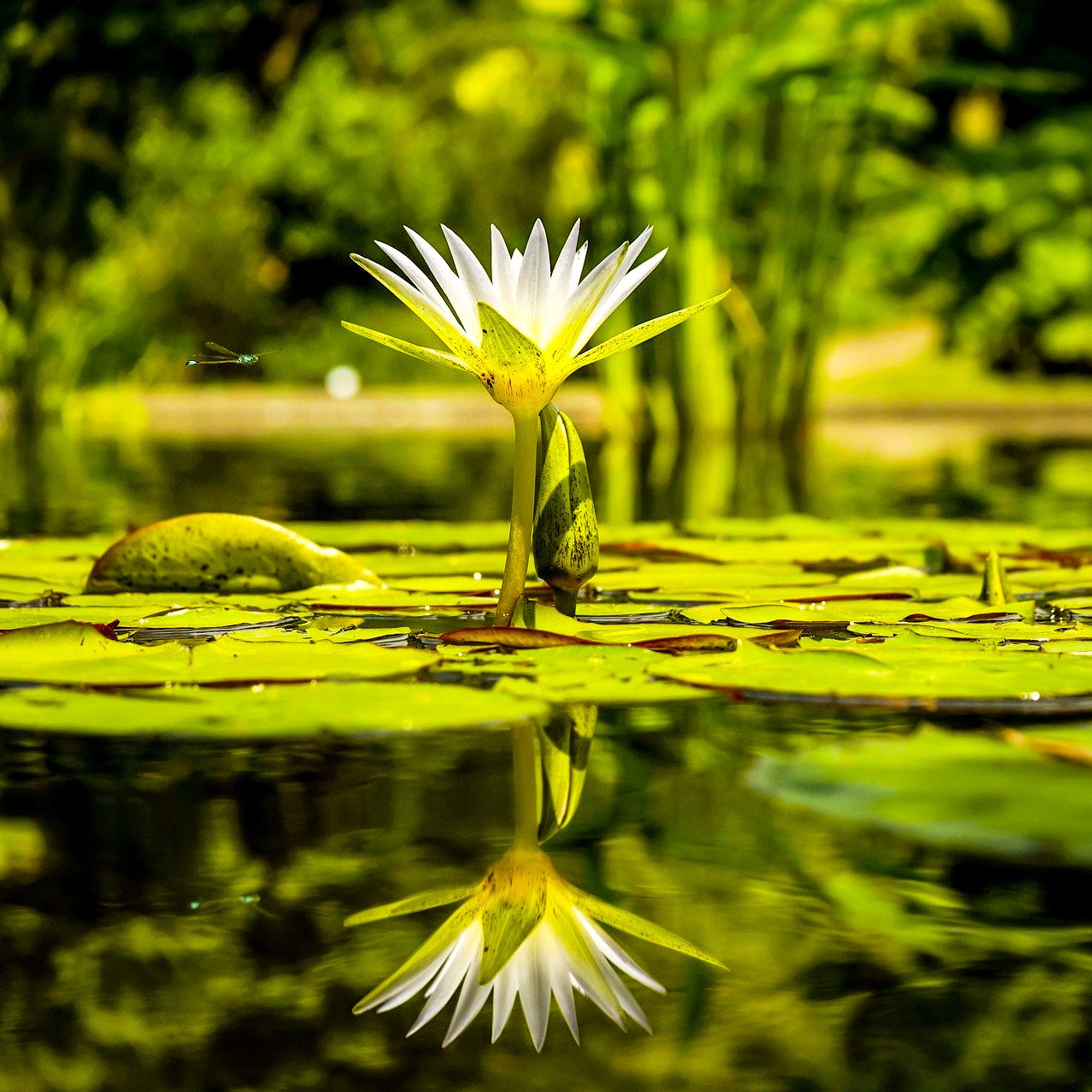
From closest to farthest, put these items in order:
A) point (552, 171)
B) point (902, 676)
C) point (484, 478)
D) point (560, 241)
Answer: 1. point (902, 676)
2. point (484, 478)
3. point (560, 241)
4. point (552, 171)

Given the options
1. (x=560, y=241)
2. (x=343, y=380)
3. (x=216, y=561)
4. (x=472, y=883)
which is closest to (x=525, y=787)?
(x=472, y=883)

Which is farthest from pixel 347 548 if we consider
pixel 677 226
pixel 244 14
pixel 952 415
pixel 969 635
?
pixel 952 415

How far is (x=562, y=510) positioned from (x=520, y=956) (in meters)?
0.81

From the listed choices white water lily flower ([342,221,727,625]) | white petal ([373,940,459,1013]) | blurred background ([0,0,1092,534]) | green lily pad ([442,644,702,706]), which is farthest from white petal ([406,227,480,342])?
blurred background ([0,0,1092,534])

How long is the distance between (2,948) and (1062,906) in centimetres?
43

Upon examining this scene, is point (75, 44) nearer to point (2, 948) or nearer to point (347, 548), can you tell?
point (347, 548)

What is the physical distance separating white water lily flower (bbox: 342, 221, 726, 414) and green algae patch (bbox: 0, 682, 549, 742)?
11.6 inches

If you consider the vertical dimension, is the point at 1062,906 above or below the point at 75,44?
below

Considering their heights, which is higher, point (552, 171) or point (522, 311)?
point (552, 171)

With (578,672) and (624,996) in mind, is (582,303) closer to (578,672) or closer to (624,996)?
(578,672)

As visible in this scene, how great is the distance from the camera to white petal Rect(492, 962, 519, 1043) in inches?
22.3

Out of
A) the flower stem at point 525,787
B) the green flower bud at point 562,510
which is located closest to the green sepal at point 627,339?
the green flower bud at point 562,510

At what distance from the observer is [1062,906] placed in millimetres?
697

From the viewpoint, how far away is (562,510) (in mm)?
1422
